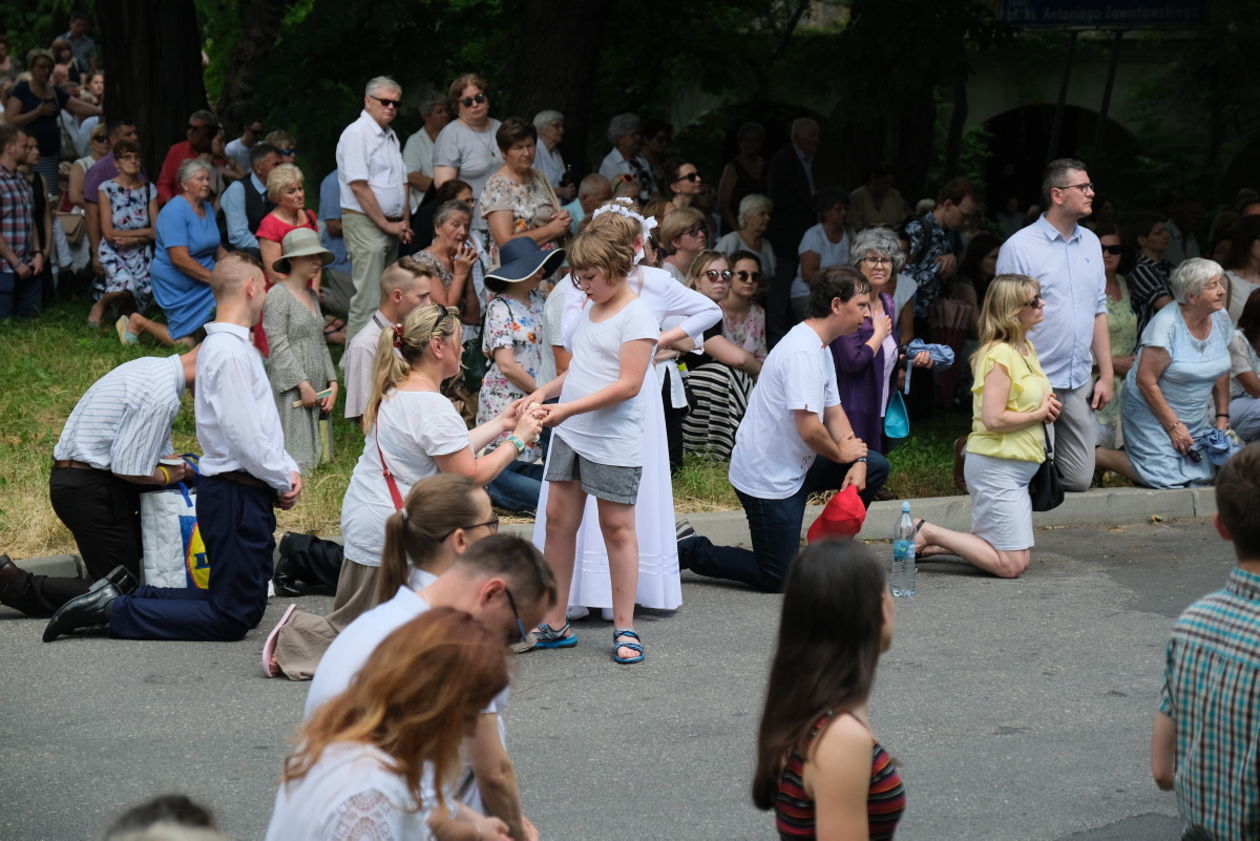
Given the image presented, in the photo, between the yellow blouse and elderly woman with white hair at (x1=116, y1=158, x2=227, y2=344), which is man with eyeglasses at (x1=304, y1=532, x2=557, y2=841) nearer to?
the yellow blouse

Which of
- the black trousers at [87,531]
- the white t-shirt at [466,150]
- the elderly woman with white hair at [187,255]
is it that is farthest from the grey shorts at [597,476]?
the elderly woman with white hair at [187,255]

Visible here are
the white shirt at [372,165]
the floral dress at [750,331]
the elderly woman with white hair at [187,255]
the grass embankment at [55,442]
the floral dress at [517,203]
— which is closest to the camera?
the grass embankment at [55,442]

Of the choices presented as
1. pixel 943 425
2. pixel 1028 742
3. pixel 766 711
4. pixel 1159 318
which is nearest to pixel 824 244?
pixel 943 425

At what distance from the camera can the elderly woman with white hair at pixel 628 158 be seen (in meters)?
13.3

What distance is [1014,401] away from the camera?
27.3ft

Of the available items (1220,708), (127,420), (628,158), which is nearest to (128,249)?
(628,158)

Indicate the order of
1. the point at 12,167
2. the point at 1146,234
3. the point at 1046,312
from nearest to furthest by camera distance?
the point at 1046,312
the point at 1146,234
the point at 12,167

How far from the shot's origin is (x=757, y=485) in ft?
26.2

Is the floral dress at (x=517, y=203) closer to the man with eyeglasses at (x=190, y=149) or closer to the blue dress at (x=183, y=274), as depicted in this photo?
the blue dress at (x=183, y=274)

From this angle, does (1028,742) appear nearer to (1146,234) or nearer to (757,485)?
(757,485)

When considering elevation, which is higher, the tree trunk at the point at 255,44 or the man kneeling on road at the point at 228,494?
the tree trunk at the point at 255,44

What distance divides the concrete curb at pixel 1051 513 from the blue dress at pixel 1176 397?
0.13 meters

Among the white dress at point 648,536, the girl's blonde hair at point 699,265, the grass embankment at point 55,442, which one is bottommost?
the grass embankment at point 55,442

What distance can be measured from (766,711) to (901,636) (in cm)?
420
